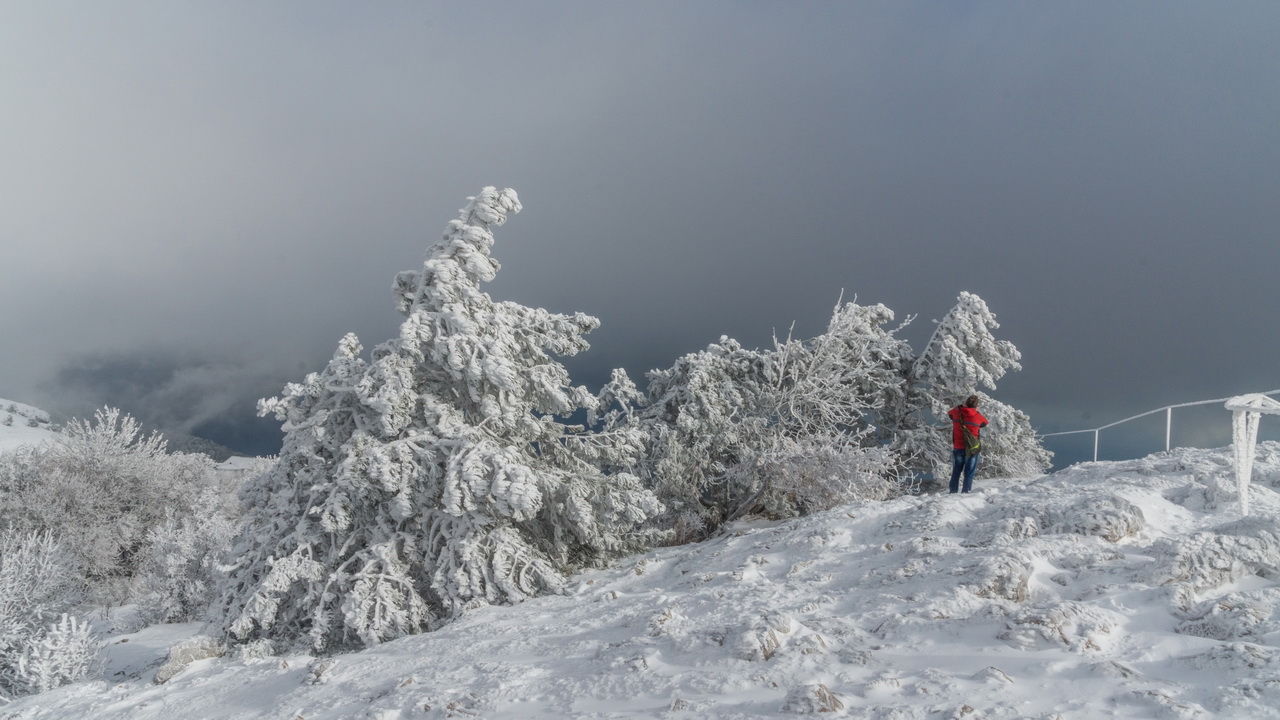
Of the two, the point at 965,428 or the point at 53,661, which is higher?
the point at 965,428

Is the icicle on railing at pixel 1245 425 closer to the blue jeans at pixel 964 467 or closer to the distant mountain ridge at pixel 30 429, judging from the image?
the blue jeans at pixel 964 467

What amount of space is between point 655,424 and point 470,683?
938 centimetres

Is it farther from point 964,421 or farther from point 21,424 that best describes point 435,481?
point 21,424

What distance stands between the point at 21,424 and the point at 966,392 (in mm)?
51299

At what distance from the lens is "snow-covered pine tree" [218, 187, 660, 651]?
924cm

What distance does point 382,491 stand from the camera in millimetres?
10172

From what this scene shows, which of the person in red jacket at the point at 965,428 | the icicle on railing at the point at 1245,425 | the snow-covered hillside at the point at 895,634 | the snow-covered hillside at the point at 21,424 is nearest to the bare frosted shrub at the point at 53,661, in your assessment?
the snow-covered hillside at the point at 895,634

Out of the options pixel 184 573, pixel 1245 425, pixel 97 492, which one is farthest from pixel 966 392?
pixel 97 492

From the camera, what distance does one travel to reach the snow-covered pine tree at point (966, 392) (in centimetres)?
1532

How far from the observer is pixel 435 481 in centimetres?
980

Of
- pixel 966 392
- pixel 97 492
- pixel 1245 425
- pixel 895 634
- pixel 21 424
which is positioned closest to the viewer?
pixel 895 634

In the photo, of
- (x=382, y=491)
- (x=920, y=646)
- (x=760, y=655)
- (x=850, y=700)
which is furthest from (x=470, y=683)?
(x=382, y=491)

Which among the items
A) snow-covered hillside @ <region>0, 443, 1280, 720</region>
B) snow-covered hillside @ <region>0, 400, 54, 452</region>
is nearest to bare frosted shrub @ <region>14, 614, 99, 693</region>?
snow-covered hillside @ <region>0, 443, 1280, 720</region>

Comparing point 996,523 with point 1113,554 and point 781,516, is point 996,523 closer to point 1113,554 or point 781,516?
point 1113,554
